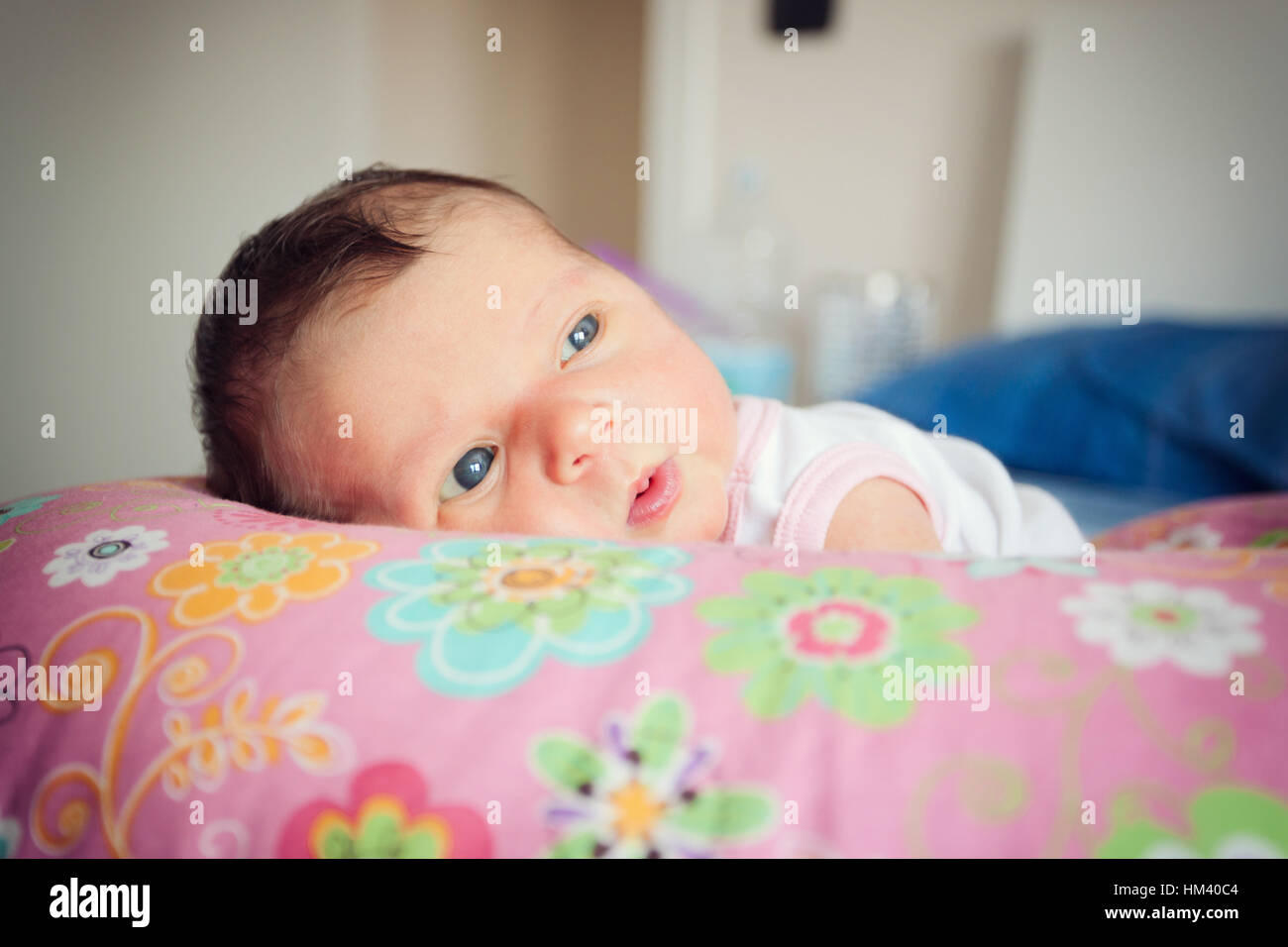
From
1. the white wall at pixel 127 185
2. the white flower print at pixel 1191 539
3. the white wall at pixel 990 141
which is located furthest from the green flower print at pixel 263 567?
the white wall at pixel 990 141

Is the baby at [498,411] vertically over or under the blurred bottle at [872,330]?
under

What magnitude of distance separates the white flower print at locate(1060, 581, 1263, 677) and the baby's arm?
31cm

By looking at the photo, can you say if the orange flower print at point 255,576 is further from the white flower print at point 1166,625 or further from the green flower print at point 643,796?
the white flower print at point 1166,625

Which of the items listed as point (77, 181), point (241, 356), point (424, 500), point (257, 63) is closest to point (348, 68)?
point (257, 63)

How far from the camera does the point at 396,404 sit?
821mm

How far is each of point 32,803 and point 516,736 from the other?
0.26 metres

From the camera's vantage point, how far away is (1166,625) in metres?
0.46

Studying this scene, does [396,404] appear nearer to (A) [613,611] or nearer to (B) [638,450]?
(B) [638,450]

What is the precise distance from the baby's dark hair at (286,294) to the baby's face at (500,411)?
0.02m

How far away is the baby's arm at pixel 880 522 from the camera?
31.8 inches

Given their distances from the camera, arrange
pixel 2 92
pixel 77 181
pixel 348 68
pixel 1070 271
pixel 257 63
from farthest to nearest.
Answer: pixel 1070 271 → pixel 348 68 → pixel 257 63 → pixel 77 181 → pixel 2 92

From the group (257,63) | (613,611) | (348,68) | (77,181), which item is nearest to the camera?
(613,611)

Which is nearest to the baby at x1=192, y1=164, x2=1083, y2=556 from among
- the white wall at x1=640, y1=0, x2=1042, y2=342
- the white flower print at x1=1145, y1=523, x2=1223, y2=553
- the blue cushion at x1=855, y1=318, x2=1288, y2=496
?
the white flower print at x1=1145, y1=523, x2=1223, y2=553

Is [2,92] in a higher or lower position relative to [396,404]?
higher
